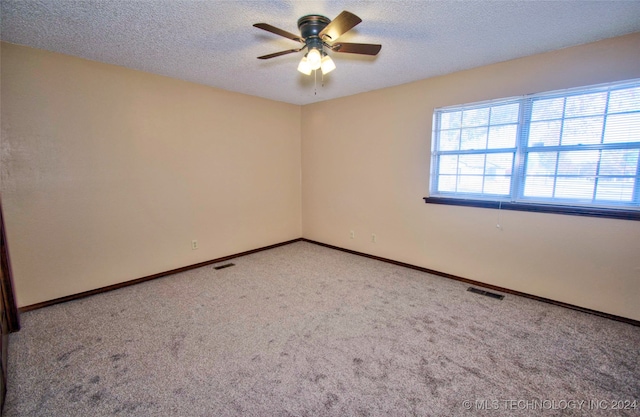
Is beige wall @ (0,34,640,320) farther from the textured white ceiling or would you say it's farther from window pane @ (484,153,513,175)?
window pane @ (484,153,513,175)

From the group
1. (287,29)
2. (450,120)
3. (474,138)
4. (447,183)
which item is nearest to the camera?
(287,29)

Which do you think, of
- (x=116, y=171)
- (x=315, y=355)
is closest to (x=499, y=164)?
(x=315, y=355)

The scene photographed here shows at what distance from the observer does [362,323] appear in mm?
2393

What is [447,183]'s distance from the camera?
11.1ft

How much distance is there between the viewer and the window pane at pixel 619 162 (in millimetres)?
2293

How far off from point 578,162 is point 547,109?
57 centimetres

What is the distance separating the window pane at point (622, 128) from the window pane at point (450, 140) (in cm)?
122

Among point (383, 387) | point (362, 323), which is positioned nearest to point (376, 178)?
point (362, 323)

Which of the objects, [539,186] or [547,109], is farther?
[539,186]

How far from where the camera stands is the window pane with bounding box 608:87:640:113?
2.26 metres

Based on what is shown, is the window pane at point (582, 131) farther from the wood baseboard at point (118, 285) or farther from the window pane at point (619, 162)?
the wood baseboard at point (118, 285)

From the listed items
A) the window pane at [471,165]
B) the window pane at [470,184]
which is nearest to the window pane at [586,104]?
the window pane at [471,165]

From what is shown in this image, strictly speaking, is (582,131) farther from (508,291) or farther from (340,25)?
(340,25)

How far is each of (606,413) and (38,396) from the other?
3257 mm
